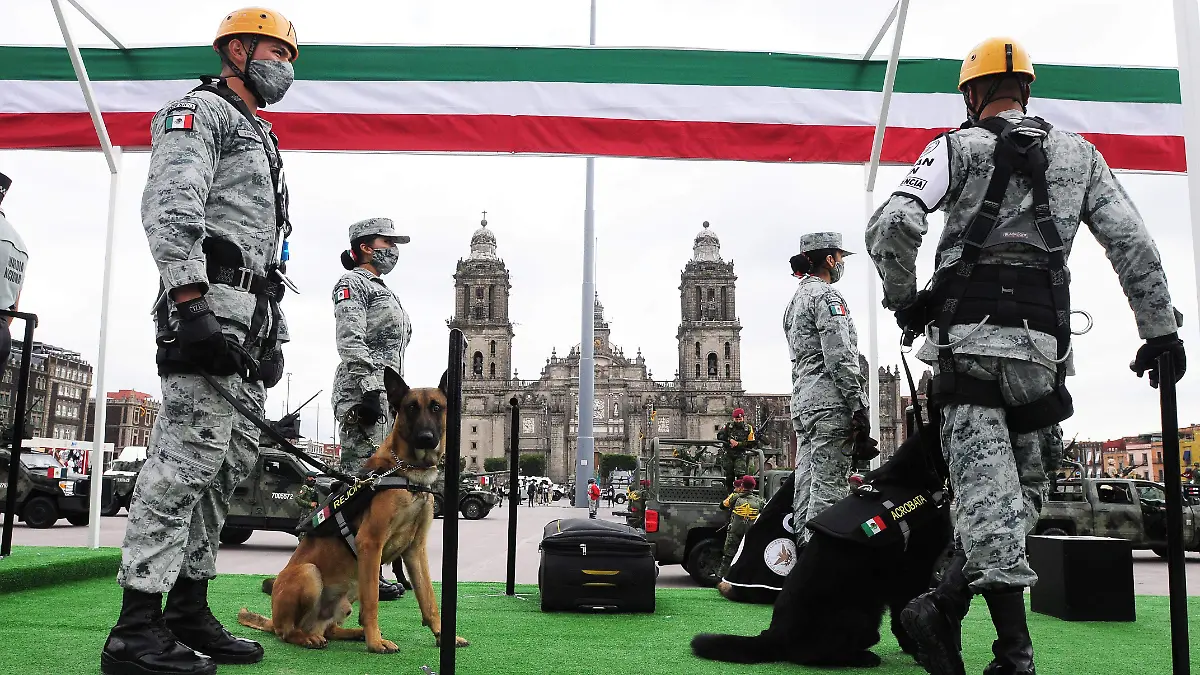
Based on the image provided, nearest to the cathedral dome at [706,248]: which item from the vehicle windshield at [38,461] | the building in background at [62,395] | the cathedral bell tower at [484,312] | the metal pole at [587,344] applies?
the cathedral bell tower at [484,312]

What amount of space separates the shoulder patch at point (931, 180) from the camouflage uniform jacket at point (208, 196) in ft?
7.35

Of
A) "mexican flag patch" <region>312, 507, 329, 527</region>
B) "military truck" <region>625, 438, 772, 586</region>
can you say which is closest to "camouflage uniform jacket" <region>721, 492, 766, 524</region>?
"military truck" <region>625, 438, 772, 586</region>

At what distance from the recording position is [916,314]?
2.95 m

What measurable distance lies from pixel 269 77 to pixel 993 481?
9.59 ft

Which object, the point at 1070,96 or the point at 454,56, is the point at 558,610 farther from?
the point at 1070,96

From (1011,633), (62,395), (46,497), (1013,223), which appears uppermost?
(62,395)

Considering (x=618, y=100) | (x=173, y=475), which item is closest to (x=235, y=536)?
(x=618, y=100)

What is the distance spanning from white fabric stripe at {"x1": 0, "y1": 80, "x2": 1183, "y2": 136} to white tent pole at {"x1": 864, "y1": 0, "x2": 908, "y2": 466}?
56 cm

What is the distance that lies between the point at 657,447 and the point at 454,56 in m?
3.93

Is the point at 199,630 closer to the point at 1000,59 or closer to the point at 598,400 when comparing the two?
the point at 1000,59

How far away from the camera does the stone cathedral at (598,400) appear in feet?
327

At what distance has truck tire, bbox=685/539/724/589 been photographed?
7.69 metres

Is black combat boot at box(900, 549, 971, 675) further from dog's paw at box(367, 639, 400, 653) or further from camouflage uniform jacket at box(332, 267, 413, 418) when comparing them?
camouflage uniform jacket at box(332, 267, 413, 418)

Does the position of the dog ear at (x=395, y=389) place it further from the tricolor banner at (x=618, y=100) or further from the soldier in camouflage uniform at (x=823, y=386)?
the tricolor banner at (x=618, y=100)
